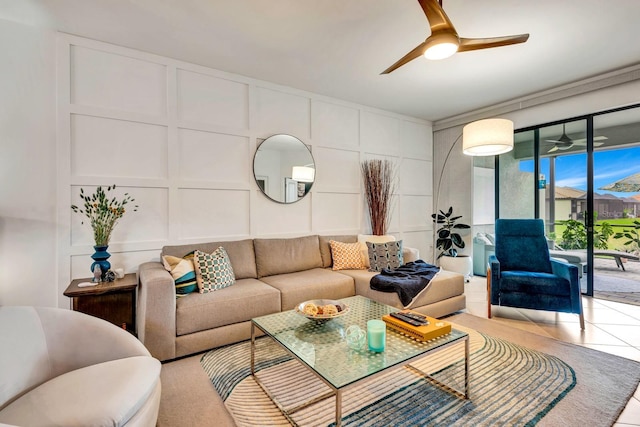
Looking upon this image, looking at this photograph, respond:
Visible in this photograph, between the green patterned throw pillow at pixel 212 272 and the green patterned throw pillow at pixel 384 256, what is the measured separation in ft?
5.18

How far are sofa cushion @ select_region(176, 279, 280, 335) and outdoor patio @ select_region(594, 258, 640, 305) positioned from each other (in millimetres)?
4146

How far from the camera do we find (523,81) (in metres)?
3.70

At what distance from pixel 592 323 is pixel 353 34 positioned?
3.56 meters

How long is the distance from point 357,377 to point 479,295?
3.25 meters

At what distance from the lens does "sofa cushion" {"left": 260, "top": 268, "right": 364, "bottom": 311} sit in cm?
277

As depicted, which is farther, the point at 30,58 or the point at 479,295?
the point at 479,295

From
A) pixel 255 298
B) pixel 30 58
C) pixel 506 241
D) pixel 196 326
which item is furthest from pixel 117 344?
pixel 506 241

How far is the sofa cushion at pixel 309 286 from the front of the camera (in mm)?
2768

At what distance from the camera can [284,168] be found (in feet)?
12.3

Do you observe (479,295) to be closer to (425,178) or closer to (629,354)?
(629,354)

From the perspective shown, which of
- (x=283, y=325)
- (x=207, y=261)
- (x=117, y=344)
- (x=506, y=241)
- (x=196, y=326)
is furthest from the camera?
(x=506, y=241)

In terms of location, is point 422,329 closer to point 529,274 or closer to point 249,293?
point 249,293

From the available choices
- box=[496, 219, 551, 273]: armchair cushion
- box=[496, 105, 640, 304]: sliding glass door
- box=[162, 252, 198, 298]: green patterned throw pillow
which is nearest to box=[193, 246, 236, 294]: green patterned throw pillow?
box=[162, 252, 198, 298]: green patterned throw pillow

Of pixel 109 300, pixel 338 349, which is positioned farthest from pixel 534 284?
pixel 109 300
